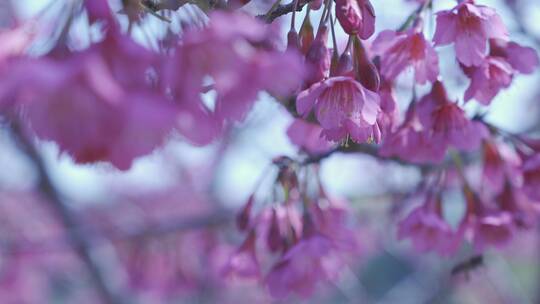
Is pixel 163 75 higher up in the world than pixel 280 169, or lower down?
higher up

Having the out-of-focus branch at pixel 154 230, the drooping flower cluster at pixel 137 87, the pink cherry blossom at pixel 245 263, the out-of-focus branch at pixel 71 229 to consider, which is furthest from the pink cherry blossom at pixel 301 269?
the out-of-focus branch at pixel 71 229

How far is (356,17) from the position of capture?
1.55 m

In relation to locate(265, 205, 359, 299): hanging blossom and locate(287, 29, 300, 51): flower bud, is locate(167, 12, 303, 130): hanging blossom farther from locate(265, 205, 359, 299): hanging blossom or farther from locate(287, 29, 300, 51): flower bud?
locate(265, 205, 359, 299): hanging blossom

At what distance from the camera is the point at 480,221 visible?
2295 mm

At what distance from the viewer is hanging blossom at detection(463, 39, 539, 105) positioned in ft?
5.97

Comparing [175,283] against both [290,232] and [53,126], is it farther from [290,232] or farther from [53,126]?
[53,126]

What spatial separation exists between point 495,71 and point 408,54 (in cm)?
26

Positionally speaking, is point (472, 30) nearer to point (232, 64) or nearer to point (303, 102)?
point (303, 102)

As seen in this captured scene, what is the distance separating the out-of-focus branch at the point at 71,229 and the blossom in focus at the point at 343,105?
255 cm

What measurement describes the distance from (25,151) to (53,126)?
3.19 meters

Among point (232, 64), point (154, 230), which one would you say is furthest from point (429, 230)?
point (154, 230)

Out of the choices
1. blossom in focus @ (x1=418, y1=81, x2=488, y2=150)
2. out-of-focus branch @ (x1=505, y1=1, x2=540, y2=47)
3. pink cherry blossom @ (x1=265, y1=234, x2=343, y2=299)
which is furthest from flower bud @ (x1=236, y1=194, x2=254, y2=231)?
out-of-focus branch @ (x1=505, y1=1, x2=540, y2=47)

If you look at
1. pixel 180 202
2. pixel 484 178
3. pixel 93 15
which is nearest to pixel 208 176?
pixel 180 202

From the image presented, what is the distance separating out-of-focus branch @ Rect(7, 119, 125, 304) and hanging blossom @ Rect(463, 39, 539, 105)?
2.64 metres
